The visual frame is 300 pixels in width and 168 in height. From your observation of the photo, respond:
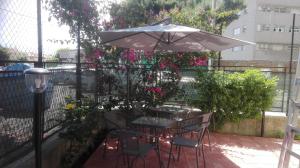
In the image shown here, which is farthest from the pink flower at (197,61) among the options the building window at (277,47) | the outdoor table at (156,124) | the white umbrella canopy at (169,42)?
the building window at (277,47)

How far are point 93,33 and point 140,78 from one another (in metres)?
1.46

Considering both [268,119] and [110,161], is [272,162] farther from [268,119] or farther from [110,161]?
[110,161]

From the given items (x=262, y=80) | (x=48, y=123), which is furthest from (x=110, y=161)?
(x=262, y=80)

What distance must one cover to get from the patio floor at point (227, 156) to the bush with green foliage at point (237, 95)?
57 cm

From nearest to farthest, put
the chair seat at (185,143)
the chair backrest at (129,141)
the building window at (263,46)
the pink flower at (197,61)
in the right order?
1. the chair backrest at (129,141)
2. the chair seat at (185,143)
3. the pink flower at (197,61)
4. the building window at (263,46)

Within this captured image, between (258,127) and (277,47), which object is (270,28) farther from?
(258,127)

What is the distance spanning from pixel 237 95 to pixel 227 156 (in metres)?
1.71

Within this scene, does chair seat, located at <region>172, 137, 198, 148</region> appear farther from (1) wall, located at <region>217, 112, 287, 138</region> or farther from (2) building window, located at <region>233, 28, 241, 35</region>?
(2) building window, located at <region>233, 28, 241, 35</region>

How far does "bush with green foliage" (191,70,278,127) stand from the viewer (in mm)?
6379

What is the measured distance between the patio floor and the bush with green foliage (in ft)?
1.87

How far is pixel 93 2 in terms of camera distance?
5102mm

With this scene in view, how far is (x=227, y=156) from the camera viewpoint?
5.13 meters

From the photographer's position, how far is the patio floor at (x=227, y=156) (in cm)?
463

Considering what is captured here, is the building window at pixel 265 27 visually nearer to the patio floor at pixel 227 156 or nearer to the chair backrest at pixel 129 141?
the patio floor at pixel 227 156
